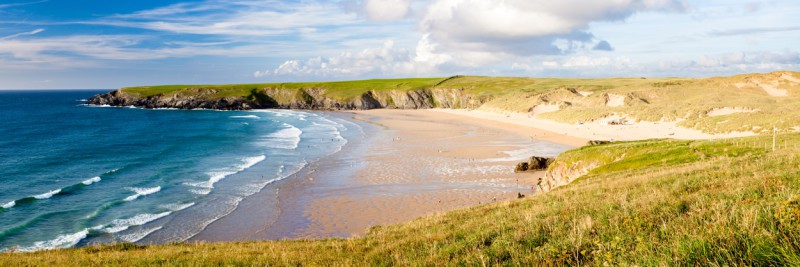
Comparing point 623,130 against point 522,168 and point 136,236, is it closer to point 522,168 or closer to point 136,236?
point 522,168

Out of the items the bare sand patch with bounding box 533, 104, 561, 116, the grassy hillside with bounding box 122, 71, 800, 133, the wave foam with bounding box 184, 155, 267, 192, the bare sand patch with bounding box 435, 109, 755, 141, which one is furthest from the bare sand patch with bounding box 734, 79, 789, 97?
the wave foam with bounding box 184, 155, 267, 192

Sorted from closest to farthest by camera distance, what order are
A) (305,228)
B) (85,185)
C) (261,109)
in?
(305,228) < (85,185) < (261,109)

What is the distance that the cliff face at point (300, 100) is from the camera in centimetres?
16400

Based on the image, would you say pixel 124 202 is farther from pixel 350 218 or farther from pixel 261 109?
pixel 261 109

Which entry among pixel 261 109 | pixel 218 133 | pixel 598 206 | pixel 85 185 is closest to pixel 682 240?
pixel 598 206

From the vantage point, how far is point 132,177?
45500 millimetres

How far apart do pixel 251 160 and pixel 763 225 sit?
53473mm

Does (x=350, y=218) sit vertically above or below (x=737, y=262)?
below

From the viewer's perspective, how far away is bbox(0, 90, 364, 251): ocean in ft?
95.4

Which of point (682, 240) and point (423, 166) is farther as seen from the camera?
point (423, 166)

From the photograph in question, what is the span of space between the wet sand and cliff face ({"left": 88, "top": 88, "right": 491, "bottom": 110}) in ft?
305

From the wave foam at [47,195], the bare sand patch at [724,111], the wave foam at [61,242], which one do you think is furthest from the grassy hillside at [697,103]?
the wave foam at [47,195]

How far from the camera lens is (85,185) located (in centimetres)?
4147

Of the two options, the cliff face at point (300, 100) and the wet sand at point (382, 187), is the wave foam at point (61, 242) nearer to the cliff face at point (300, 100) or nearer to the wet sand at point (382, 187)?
the wet sand at point (382, 187)
